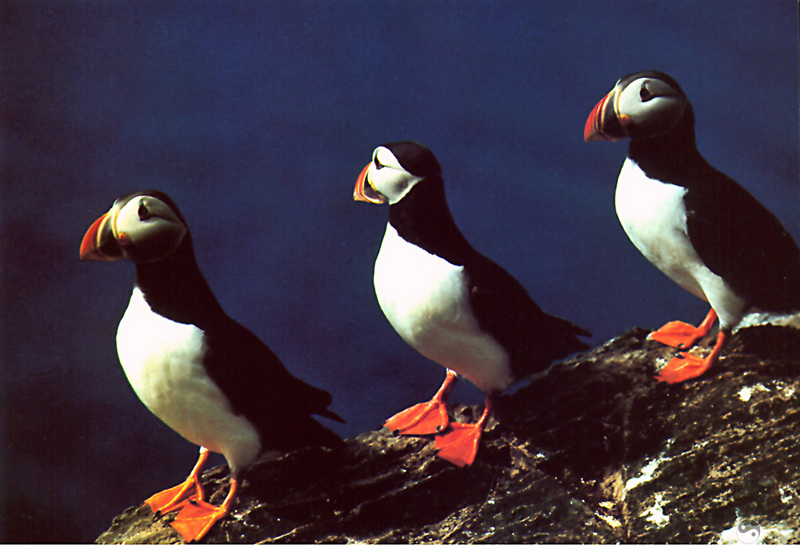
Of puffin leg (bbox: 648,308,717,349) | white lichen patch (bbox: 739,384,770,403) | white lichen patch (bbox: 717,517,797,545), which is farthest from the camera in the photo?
puffin leg (bbox: 648,308,717,349)

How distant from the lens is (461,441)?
90.2 inches

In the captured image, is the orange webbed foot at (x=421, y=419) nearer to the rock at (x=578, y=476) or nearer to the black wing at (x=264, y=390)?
the rock at (x=578, y=476)

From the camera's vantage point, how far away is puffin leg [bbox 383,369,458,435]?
2361mm

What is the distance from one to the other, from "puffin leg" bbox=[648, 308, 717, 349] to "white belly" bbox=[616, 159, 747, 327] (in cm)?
17

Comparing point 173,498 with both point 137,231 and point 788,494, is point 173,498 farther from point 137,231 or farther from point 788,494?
point 788,494

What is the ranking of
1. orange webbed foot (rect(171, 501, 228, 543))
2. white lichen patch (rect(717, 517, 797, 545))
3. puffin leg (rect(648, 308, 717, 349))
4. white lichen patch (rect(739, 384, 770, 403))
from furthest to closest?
puffin leg (rect(648, 308, 717, 349)) < white lichen patch (rect(739, 384, 770, 403)) < orange webbed foot (rect(171, 501, 228, 543)) < white lichen patch (rect(717, 517, 797, 545))

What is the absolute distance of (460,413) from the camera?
245 cm

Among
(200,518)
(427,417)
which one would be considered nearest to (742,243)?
(427,417)

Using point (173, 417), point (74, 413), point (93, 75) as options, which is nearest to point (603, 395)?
point (173, 417)

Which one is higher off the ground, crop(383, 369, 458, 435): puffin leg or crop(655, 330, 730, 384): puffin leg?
crop(383, 369, 458, 435): puffin leg

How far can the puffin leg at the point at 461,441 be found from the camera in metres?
2.25

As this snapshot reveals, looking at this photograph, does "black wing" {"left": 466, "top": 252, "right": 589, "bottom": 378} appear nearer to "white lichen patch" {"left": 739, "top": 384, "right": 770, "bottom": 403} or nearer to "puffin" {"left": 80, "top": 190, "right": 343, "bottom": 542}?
"white lichen patch" {"left": 739, "top": 384, "right": 770, "bottom": 403}

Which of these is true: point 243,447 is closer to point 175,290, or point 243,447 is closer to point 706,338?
point 175,290

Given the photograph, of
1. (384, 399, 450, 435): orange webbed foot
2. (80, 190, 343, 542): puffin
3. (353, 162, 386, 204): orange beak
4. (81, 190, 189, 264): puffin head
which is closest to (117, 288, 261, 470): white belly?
(80, 190, 343, 542): puffin
